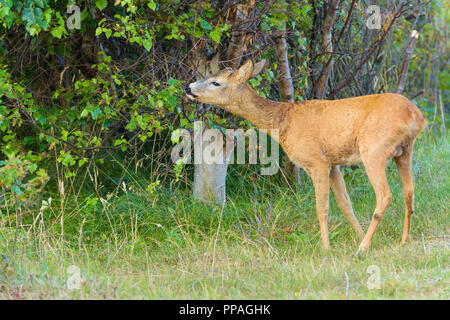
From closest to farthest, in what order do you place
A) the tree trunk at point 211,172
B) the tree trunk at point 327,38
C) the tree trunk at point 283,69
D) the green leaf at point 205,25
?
the green leaf at point 205,25 → the tree trunk at point 211,172 → the tree trunk at point 283,69 → the tree trunk at point 327,38

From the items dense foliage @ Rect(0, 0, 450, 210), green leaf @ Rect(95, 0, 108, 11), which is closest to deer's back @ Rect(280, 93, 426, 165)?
dense foliage @ Rect(0, 0, 450, 210)

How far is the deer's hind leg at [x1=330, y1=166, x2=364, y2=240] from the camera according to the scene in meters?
6.18

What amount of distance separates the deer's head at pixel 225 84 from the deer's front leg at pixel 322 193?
1031mm

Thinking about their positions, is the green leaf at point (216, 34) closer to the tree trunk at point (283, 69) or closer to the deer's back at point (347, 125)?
the deer's back at point (347, 125)

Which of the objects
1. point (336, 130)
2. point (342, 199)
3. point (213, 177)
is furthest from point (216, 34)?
point (342, 199)

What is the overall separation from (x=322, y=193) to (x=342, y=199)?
1.10ft

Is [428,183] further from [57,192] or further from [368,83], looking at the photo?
[57,192]

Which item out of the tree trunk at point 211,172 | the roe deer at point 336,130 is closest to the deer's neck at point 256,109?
the roe deer at point 336,130

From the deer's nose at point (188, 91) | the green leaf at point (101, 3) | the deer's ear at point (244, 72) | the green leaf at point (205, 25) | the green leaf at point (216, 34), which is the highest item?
the green leaf at point (101, 3)

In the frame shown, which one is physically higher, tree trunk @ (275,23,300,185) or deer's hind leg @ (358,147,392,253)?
tree trunk @ (275,23,300,185)

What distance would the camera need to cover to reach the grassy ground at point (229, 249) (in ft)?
14.6

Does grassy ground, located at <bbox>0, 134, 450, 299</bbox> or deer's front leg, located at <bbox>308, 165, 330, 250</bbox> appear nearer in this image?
grassy ground, located at <bbox>0, 134, 450, 299</bbox>

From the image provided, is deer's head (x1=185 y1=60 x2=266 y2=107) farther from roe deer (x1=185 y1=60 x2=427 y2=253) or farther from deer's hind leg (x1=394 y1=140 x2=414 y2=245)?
deer's hind leg (x1=394 y1=140 x2=414 y2=245)
